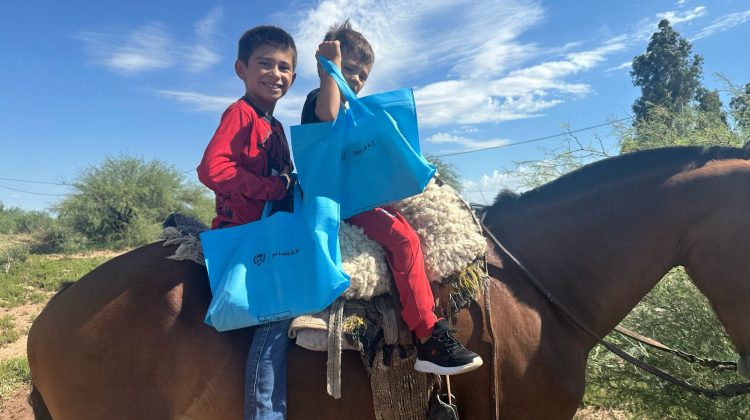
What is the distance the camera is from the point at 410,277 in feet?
6.50

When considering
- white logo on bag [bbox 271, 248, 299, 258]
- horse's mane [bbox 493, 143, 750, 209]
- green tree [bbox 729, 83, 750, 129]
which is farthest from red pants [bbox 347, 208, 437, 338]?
green tree [bbox 729, 83, 750, 129]

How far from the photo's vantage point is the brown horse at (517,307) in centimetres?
197

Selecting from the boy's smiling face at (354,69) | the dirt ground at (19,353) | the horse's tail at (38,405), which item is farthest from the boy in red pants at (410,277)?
the dirt ground at (19,353)

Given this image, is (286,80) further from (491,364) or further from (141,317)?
(491,364)

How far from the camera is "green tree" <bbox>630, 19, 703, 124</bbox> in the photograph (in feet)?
86.4

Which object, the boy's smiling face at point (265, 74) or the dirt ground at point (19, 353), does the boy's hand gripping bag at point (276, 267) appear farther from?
the dirt ground at point (19, 353)

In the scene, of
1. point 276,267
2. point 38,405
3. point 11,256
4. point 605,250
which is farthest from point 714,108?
point 11,256

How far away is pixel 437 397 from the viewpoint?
203 cm

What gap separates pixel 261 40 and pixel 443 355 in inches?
77.6

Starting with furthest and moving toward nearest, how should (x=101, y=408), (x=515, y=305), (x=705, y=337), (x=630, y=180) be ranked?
1. (x=705, y=337)
2. (x=630, y=180)
3. (x=515, y=305)
4. (x=101, y=408)

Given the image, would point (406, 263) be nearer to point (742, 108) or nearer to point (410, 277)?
point (410, 277)

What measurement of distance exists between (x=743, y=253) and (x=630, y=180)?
2.04 feet

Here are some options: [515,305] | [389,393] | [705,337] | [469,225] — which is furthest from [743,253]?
[389,393]

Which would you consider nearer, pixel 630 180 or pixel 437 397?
pixel 437 397
